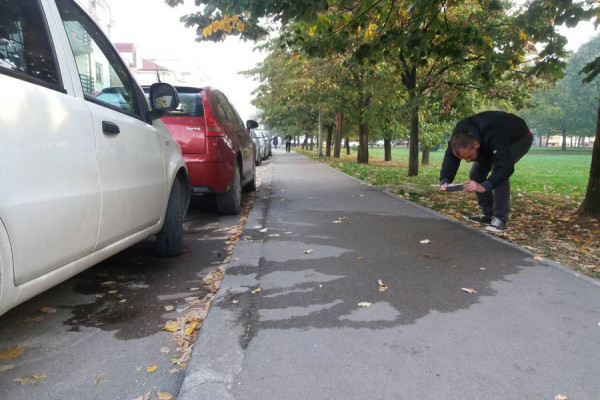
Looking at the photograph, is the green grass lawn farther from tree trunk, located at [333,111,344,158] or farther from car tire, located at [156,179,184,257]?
car tire, located at [156,179,184,257]

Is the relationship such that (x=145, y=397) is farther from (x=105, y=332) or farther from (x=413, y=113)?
(x=413, y=113)

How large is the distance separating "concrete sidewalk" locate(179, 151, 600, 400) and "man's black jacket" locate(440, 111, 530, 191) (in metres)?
0.74

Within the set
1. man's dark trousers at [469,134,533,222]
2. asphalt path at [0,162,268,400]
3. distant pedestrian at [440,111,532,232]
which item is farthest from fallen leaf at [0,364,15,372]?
man's dark trousers at [469,134,533,222]

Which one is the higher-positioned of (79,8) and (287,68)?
(287,68)

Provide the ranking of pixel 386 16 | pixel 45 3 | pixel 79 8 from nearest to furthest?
pixel 45 3, pixel 79 8, pixel 386 16

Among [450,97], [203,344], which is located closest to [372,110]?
[450,97]

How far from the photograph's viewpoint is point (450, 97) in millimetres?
12039

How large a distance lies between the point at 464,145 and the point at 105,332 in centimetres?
399

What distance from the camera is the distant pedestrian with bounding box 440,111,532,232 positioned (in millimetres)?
4875

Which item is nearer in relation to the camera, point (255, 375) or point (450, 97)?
point (255, 375)

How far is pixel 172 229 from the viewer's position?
14.3 feet

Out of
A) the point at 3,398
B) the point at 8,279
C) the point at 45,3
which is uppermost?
the point at 45,3

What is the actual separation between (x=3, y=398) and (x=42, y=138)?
1.21m

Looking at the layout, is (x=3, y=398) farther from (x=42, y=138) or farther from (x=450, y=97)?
(x=450, y=97)
